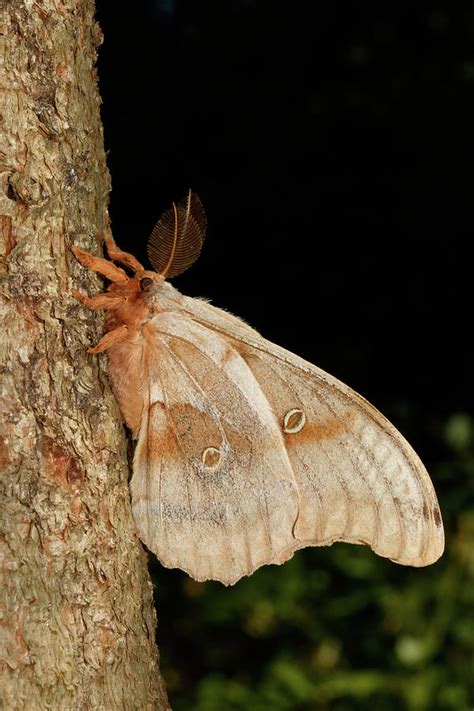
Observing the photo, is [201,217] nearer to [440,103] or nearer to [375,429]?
[375,429]

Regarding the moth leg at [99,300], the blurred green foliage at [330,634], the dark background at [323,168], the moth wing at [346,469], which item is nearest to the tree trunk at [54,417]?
the moth leg at [99,300]

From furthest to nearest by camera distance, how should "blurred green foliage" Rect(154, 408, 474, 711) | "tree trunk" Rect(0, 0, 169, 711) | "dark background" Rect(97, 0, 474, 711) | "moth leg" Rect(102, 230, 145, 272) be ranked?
"dark background" Rect(97, 0, 474, 711), "blurred green foliage" Rect(154, 408, 474, 711), "moth leg" Rect(102, 230, 145, 272), "tree trunk" Rect(0, 0, 169, 711)

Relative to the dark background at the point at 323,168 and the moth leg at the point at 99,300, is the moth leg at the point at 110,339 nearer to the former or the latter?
the moth leg at the point at 99,300

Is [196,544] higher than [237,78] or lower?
lower

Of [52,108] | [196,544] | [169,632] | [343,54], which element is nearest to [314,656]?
[169,632]

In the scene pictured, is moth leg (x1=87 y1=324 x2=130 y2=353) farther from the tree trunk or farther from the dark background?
the dark background

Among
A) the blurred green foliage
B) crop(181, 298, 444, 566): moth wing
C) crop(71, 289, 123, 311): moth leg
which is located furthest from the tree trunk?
the blurred green foliage
